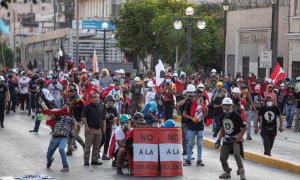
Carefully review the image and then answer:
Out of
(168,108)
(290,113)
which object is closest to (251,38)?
(290,113)

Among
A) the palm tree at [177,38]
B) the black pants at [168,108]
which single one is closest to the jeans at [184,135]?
the black pants at [168,108]

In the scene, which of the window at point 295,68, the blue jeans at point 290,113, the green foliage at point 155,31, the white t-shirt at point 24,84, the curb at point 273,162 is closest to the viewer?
the curb at point 273,162

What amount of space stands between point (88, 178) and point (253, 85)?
68.5 ft

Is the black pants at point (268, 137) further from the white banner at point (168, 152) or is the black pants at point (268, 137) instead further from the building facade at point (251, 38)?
the building facade at point (251, 38)

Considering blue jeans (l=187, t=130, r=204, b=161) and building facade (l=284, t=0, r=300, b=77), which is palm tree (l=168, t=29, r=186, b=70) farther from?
blue jeans (l=187, t=130, r=204, b=161)

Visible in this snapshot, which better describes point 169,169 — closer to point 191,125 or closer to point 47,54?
point 191,125

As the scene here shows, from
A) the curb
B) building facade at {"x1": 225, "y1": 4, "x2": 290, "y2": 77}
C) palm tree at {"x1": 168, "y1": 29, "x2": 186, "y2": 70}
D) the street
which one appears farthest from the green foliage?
the curb

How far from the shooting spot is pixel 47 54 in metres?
84.8

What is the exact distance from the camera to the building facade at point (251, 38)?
170 ft

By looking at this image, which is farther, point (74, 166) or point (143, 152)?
point (74, 166)

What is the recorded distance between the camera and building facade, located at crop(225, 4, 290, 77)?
170 ft

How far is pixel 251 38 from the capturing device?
55.2 m

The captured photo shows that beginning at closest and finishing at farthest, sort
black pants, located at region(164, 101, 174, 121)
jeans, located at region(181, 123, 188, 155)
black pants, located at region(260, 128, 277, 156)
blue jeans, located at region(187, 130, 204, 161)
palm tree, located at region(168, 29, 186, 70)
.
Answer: blue jeans, located at region(187, 130, 204, 161) < jeans, located at region(181, 123, 188, 155) < black pants, located at region(260, 128, 277, 156) < black pants, located at region(164, 101, 174, 121) < palm tree, located at region(168, 29, 186, 70)

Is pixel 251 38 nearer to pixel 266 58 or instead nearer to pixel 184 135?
pixel 266 58
